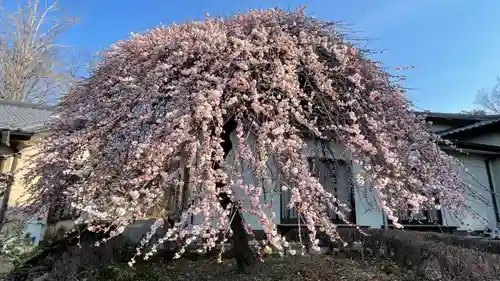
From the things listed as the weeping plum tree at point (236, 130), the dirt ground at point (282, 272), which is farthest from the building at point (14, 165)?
the weeping plum tree at point (236, 130)

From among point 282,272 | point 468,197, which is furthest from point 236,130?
point 468,197

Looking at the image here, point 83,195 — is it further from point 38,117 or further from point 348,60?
point 38,117

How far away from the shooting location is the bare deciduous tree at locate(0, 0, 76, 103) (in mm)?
16281

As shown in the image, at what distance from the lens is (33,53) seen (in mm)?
17281

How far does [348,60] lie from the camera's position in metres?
3.57

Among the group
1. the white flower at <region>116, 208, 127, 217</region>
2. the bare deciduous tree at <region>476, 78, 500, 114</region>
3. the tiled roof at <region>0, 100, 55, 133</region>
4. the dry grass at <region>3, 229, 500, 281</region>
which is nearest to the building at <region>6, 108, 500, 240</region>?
the tiled roof at <region>0, 100, 55, 133</region>

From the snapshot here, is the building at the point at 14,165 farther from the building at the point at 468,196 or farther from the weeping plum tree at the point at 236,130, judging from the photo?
the weeping plum tree at the point at 236,130

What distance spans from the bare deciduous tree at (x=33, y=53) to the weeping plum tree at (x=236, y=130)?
14.8m

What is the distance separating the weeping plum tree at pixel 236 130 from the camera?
270 centimetres

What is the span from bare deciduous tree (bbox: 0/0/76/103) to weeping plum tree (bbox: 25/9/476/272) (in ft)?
48.5

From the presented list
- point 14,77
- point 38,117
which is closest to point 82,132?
point 38,117

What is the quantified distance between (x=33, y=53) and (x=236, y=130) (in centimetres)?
1818

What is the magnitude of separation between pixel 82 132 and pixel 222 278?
96.4 inches

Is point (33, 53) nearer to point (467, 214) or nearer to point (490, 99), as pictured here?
point (467, 214)
